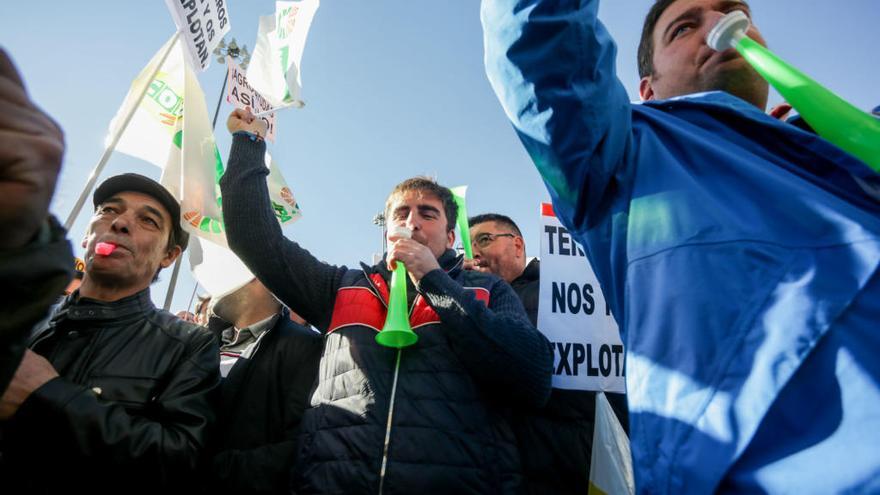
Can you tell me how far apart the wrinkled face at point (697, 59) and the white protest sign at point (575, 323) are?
1.29 metres

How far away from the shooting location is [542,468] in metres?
2.42

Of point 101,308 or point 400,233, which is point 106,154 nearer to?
point 101,308

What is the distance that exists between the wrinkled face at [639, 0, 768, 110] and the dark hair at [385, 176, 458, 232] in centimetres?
149

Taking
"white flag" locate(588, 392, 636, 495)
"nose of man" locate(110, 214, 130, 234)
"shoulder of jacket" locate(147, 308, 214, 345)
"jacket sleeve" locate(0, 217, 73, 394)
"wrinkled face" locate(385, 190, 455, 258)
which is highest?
"wrinkled face" locate(385, 190, 455, 258)

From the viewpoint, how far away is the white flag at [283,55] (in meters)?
3.83

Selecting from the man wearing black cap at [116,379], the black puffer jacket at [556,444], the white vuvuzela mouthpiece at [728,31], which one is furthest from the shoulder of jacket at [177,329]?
the white vuvuzela mouthpiece at [728,31]

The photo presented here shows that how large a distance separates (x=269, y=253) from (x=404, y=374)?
901 millimetres

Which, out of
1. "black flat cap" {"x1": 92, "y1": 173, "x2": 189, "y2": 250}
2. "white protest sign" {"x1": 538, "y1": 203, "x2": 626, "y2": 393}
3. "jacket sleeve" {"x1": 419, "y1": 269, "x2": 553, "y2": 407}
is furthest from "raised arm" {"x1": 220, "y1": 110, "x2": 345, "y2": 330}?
"white protest sign" {"x1": 538, "y1": 203, "x2": 626, "y2": 393}

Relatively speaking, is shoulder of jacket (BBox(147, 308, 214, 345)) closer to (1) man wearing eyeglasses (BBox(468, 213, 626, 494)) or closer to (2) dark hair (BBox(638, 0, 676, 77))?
(1) man wearing eyeglasses (BBox(468, 213, 626, 494))

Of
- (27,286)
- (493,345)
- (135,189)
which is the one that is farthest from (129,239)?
(27,286)

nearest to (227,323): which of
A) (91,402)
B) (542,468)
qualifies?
(91,402)

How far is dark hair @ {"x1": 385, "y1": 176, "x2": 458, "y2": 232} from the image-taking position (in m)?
2.91

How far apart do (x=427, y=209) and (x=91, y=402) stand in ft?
5.59

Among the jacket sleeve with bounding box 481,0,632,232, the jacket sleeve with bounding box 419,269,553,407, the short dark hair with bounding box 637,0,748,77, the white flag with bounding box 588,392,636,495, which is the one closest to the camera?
the jacket sleeve with bounding box 481,0,632,232
